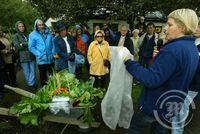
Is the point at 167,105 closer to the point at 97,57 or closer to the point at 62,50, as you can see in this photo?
the point at 97,57

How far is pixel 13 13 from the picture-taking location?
3900 centimetres

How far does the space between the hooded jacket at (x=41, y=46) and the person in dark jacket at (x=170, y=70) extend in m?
4.44

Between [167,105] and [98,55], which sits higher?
[167,105]

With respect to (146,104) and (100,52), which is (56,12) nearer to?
(100,52)

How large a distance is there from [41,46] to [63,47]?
57 centimetres

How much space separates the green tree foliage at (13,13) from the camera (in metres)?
35.9

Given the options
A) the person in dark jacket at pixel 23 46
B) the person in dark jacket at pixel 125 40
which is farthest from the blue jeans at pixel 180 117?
the person in dark jacket at pixel 23 46

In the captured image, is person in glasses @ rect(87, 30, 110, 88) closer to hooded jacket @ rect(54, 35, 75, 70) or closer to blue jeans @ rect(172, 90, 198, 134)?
hooded jacket @ rect(54, 35, 75, 70)

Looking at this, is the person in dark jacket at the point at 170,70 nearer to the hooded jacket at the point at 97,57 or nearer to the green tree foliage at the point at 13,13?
the hooded jacket at the point at 97,57

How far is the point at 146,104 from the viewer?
2.66 m

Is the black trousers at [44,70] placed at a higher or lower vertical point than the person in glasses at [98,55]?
lower

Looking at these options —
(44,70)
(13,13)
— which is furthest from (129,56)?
(13,13)

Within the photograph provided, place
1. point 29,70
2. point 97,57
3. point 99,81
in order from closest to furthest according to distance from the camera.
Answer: point 97,57, point 99,81, point 29,70

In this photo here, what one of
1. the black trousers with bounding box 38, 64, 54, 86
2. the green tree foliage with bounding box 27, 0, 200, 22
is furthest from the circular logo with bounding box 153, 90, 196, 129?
the green tree foliage with bounding box 27, 0, 200, 22
